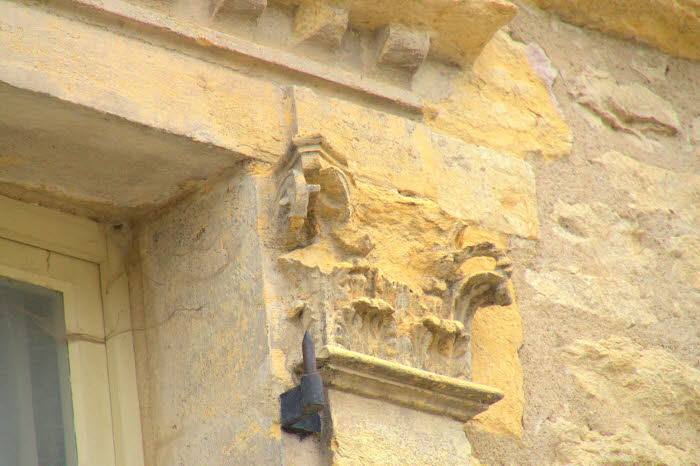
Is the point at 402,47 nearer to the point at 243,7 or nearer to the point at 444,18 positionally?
the point at 444,18

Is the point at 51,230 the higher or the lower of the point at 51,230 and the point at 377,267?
the higher

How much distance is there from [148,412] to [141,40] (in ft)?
2.99

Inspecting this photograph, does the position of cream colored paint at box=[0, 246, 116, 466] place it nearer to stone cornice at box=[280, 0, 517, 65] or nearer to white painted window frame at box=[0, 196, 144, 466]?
white painted window frame at box=[0, 196, 144, 466]

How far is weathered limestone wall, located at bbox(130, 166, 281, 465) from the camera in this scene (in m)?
2.82

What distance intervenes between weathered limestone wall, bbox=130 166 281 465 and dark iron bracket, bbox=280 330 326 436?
35 mm

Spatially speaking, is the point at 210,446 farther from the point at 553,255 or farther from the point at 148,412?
the point at 553,255

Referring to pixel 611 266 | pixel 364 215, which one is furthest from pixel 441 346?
pixel 611 266

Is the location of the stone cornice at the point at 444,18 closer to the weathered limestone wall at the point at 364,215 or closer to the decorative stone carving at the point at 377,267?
the weathered limestone wall at the point at 364,215

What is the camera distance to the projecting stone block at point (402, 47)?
3.44m

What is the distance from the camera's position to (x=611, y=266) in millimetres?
3631

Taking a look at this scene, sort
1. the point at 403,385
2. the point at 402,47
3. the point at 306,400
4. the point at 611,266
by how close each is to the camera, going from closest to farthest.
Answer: the point at 306,400 < the point at 403,385 < the point at 402,47 < the point at 611,266

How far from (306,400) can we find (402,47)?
119cm

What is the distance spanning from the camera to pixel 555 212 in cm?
364

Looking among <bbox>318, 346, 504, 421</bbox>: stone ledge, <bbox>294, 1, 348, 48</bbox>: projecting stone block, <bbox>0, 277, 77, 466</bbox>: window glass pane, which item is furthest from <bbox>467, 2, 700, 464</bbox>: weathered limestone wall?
<bbox>0, 277, 77, 466</bbox>: window glass pane
